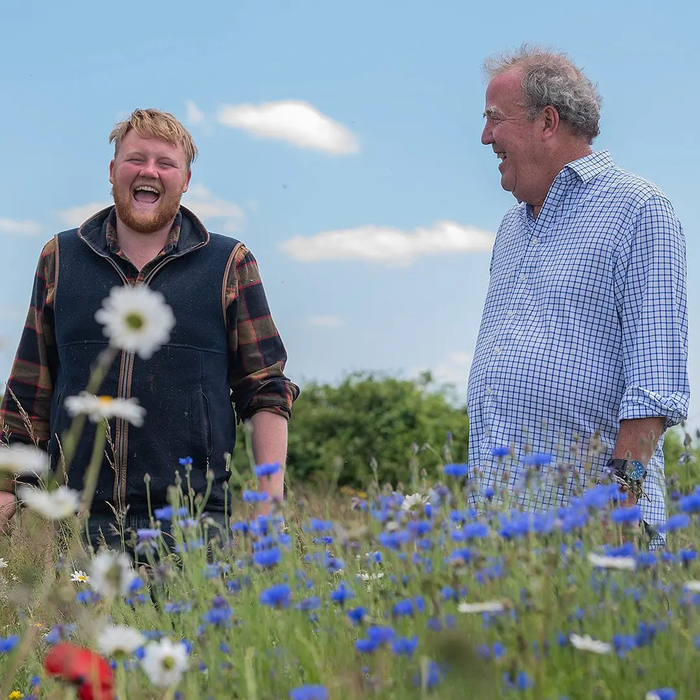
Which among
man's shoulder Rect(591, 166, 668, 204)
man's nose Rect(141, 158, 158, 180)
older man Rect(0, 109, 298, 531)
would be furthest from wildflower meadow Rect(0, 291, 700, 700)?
man's nose Rect(141, 158, 158, 180)

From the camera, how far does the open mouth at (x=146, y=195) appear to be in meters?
4.26

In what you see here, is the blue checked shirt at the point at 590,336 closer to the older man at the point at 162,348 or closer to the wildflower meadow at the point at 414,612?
the wildflower meadow at the point at 414,612

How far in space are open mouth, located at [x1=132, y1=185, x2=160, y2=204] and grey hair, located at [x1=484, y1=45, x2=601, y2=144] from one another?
155 cm

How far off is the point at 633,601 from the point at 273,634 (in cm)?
100

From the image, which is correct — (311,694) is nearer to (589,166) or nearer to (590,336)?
(590,336)

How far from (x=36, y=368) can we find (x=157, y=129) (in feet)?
4.04

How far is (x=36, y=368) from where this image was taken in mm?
4492

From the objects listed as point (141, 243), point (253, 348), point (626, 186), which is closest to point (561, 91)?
point (626, 186)

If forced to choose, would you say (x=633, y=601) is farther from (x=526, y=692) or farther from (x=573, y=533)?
(x=526, y=692)

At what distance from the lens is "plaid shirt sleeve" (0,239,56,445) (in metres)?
4.46

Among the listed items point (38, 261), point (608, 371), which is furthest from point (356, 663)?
point (38, 261)

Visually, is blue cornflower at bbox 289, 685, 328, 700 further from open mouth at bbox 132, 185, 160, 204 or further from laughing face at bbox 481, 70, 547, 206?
open mouth at bbox 132, 185, 160, 204

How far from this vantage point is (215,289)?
425 cm

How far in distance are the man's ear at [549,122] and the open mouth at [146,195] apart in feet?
5.48
